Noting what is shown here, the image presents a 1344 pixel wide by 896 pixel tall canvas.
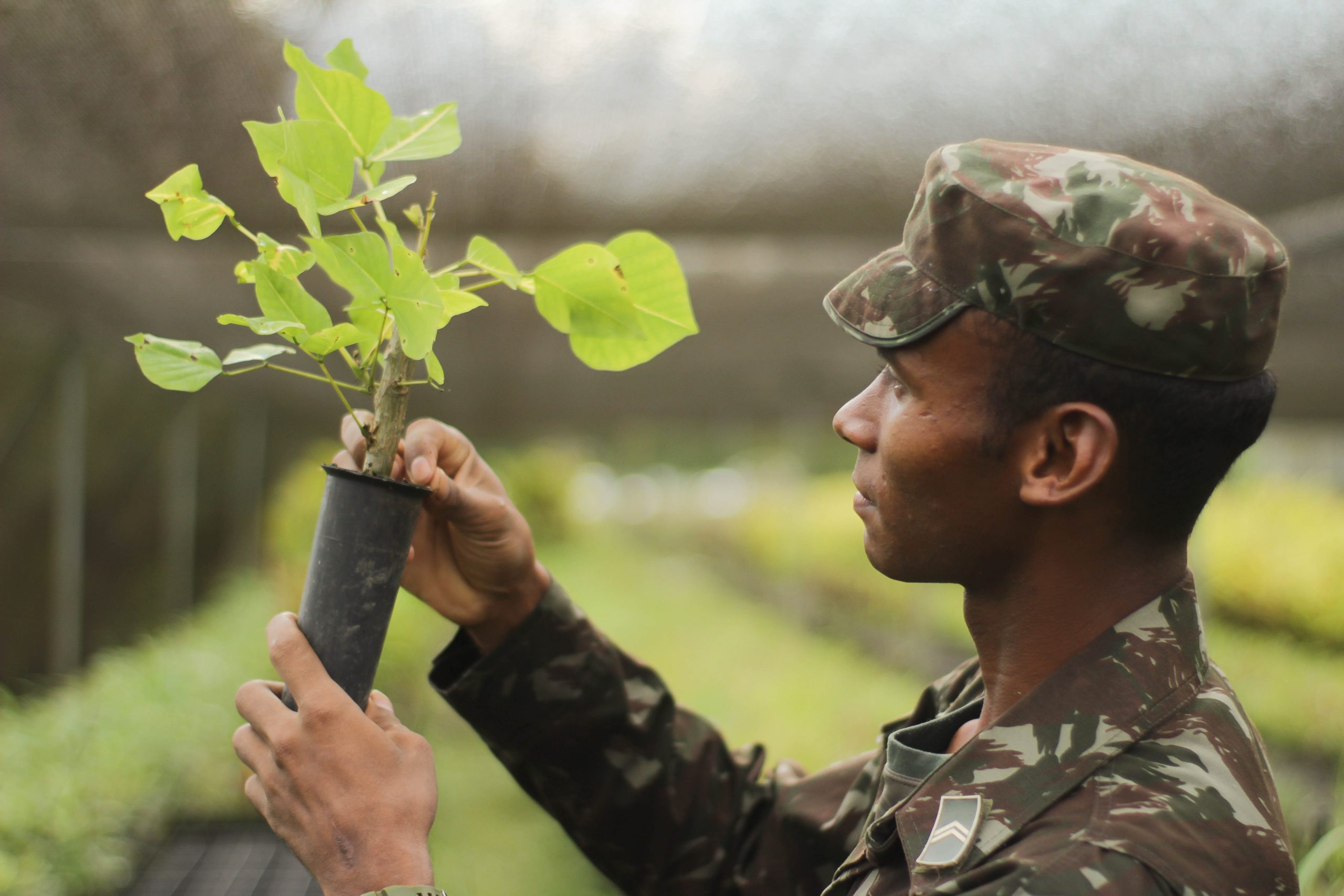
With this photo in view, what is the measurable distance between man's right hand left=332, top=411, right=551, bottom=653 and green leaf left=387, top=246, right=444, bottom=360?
0.27m

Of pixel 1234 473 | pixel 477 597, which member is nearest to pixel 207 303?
pixel 477 597

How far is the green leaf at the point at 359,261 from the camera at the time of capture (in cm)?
97

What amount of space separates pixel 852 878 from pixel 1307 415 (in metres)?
5.25

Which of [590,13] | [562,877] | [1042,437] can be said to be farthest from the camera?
[562,877]

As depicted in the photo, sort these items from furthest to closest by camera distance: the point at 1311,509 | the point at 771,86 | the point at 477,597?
the point at 1311,509 < the point at 771,86 < the point at 477,597

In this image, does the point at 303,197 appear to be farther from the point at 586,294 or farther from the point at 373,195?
the point at 586,294

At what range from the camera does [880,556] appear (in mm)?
1072

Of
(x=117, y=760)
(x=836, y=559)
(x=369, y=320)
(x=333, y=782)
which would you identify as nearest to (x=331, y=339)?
(x=369, y=320)

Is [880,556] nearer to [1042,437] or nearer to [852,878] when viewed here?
[1042,437]

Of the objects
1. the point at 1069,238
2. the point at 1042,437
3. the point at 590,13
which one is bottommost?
the point at 1042,437

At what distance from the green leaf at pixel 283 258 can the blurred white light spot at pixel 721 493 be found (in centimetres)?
1358

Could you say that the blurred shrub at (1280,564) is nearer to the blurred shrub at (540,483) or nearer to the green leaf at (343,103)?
the green leaf at (343,103)

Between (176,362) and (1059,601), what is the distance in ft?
3.35

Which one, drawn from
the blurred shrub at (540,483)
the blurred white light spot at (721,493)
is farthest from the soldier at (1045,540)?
the blurred white light spot at (721,493)
